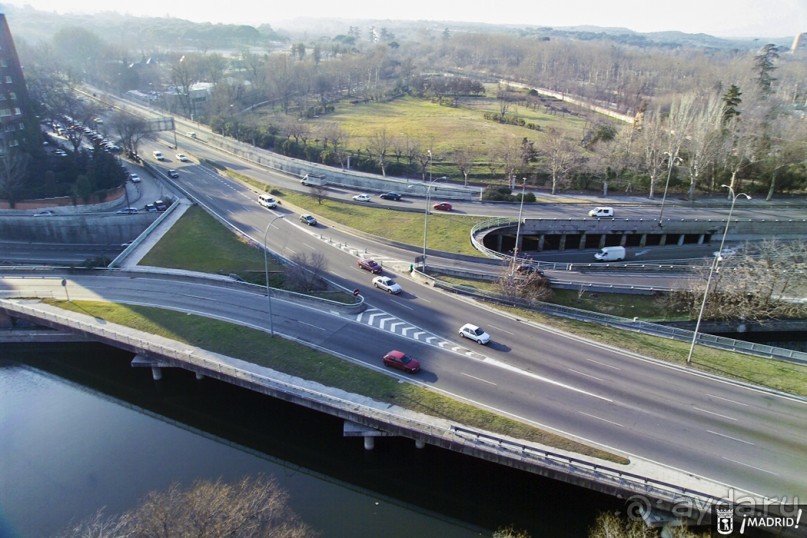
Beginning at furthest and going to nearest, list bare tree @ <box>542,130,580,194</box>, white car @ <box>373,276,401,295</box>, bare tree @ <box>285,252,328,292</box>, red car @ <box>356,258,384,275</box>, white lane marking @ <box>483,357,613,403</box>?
bare tree @ <box>542,130,580,194</box> < red car @ <box>356,258,384,275</box> < bare tree @ <box>285,252,328,292</box> < white car @ <box>373,276,401,295</box> < white lane marking @ <box>483,357,613,403</box>

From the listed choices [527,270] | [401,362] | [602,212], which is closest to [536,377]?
[401,362]

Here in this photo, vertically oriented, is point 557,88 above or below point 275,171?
above

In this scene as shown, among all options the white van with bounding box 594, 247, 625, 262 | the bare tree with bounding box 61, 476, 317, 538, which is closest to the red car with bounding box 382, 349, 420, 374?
the bare tree with bounding box 61, 476, 317, 538

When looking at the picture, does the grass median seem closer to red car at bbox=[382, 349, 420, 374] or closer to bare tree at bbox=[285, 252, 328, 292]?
red car at bbox=[382, 349, 420, 374]

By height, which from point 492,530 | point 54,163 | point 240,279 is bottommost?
point 492,530

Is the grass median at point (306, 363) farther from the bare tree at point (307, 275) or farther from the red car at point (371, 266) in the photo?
the red car at point (371, 266)

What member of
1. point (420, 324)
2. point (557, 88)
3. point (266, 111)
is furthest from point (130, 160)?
point (557, 88)

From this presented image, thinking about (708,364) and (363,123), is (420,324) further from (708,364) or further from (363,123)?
(363,123)
